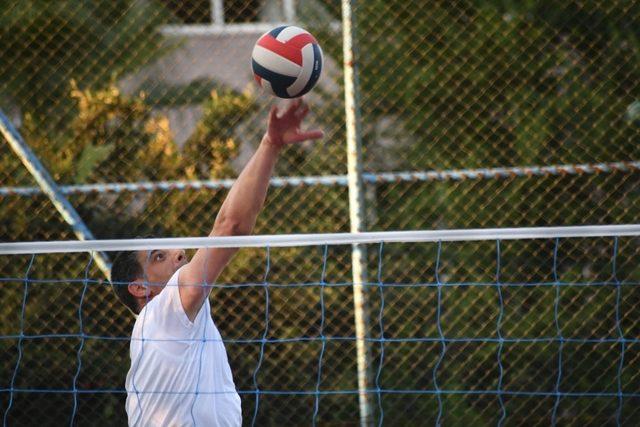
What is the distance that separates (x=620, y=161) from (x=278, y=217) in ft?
6.74

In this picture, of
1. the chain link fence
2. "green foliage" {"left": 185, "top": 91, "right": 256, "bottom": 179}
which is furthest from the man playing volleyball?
"green foliage" {"left": 185, "top": 91, "right": 256, "bottom": 179}

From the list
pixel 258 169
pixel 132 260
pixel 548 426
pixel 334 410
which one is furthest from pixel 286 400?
pixel 258 169

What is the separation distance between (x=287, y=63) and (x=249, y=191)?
0.92m

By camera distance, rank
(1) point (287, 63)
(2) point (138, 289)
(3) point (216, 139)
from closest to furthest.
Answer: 1. (2) point (138, 289)
2. (1) point (287, 63)
3. (3) point (216, 139)

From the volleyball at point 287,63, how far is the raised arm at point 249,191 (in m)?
0.72

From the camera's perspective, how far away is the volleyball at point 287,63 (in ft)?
11.6

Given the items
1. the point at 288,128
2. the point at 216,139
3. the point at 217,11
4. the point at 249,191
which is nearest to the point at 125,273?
the point at 249,191

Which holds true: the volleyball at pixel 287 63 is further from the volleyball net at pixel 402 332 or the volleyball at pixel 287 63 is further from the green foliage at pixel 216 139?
the green foliage at pixel 216 139

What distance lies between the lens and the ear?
→ 326 cm

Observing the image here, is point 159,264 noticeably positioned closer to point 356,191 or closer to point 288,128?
point 288,128

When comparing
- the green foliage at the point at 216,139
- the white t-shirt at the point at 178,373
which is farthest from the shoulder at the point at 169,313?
the green foliage at the point at 216,139

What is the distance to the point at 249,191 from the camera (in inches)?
109

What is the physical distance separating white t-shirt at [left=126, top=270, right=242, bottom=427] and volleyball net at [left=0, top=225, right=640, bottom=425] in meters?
2.22

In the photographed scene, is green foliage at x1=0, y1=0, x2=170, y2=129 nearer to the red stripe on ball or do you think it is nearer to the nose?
the red stripe on ball
